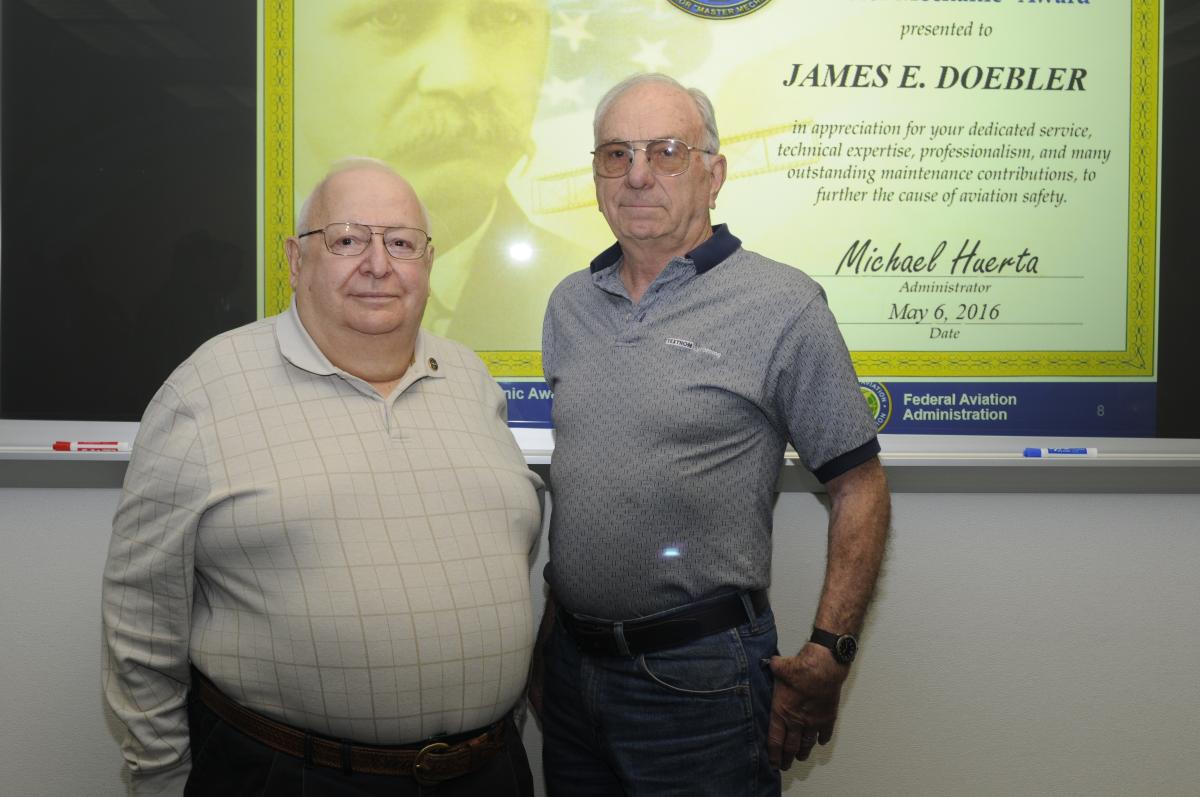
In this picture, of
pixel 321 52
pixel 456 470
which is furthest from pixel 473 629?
A: pixel 321 52

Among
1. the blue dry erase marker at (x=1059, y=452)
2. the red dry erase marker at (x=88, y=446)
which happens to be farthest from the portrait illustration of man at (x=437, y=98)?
the blue dry erase marker at (x=1059, y=452)

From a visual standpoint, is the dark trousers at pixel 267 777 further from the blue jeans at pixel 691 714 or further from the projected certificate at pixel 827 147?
the projected certificate at pixel 827 147

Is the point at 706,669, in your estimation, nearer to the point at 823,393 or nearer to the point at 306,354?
the point at 823,393

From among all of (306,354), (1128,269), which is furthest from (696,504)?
(1128,269)

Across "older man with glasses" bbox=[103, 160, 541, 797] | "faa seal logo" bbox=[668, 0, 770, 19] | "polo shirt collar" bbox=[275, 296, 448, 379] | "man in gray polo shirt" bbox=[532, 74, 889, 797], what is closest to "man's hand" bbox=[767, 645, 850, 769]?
"man in gray polo shirt" bbox=[532, 74, 889, 797]

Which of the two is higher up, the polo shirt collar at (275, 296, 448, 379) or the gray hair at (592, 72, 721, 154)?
the gray hair at (592, 72, 721, 154)

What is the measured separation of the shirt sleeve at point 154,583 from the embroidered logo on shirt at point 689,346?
0.78m

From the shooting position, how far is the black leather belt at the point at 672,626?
59.7 inches

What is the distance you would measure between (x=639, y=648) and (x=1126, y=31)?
1.85 meters

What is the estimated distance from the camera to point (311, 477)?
143cm

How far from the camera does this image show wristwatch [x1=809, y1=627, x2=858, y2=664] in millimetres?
1511

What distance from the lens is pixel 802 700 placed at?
1516mm

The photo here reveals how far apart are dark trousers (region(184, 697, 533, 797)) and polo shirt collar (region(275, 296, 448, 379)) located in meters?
0.58

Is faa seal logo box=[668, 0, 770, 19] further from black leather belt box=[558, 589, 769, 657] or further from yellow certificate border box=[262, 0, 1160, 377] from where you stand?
black leather belt box=[558, 589, 769, 657]
